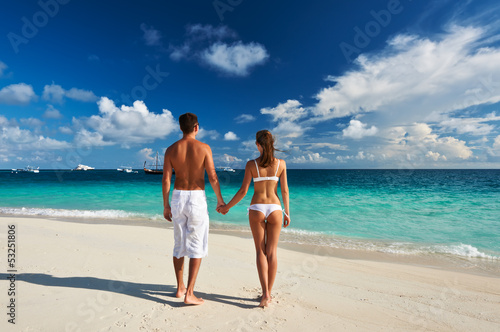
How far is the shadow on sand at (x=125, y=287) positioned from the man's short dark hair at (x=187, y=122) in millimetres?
2340

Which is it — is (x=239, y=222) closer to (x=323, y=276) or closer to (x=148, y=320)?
(x=323, y=276)

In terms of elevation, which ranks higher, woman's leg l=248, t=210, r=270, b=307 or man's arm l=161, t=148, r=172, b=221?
man's arm l=161, t=148, r=172, b=221

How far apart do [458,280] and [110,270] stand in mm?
6813

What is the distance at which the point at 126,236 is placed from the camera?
7.43 m

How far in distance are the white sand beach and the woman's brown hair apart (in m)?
1.94

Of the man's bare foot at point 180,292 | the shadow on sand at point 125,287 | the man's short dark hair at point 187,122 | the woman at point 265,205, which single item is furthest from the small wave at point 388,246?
the man's short dark hair at point 187,122

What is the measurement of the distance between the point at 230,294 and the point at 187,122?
2.63 m

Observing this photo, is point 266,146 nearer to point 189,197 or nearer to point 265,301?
point 189,197

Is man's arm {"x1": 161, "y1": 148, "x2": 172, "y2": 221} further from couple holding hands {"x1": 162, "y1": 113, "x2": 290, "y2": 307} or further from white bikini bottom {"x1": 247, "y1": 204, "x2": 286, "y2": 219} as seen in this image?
white bikini bottom {"x1": 247, "y1": 204, "x2": 286, "y2": 219}

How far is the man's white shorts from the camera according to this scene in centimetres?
313

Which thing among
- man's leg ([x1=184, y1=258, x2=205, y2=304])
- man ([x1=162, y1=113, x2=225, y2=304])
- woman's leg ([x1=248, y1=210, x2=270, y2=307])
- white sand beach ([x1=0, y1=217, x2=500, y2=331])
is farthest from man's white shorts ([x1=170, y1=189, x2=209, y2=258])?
white sand beach ([x1=0, y1=217, x2=500, y2=331])

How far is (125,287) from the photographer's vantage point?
3.79 metres

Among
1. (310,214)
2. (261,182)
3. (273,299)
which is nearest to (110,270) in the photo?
(273,299)

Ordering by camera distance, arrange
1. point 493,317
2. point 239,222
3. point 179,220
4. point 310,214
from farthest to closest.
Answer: point 310,214
point 239,222
point 493,317
point 179,220
